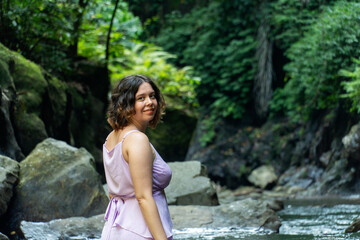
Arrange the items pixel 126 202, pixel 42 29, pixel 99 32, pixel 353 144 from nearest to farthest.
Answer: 1. pixel 126 202
2. pixel 42 29
3. pixel 353 144
4. pixel 99 32

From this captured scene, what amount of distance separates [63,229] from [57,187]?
0.71 m

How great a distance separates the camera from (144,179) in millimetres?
2076

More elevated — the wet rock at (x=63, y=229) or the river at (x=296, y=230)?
the wet rock at (x=63, y=229)

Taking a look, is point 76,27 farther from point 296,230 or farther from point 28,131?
point 296,230

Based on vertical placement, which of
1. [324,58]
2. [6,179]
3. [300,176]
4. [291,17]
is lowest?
[300,176]

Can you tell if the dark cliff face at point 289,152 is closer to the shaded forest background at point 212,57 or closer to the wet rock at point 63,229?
the shaded forest background at point 212,57

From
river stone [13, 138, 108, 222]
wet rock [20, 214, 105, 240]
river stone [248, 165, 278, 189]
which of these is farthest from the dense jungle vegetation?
wet rock [20, 214, 105, 240]

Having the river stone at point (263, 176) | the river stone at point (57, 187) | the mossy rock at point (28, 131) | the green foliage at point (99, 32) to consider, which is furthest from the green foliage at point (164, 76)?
the river stone at point (57, 187)

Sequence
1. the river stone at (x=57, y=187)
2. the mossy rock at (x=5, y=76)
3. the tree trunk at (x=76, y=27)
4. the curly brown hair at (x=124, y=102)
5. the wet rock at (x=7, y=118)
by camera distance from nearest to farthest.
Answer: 1. the curly brown hair at (x=124, y=102)
2. the river stone at (x=57, y=187)
3. the wet rock at (x=7, y=118)
4. the mossy rock at (x=5, y=76)
5. the tree trunk at (x=76, y=27)

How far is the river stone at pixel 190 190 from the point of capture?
7520 mm

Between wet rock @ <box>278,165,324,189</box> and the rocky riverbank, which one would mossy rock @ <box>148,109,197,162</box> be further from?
the rocky riverbank

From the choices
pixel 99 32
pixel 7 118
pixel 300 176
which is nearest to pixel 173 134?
pixel 99 32

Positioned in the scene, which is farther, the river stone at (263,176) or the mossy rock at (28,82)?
the river stone at (263,176)

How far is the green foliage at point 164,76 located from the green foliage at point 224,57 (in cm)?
124
